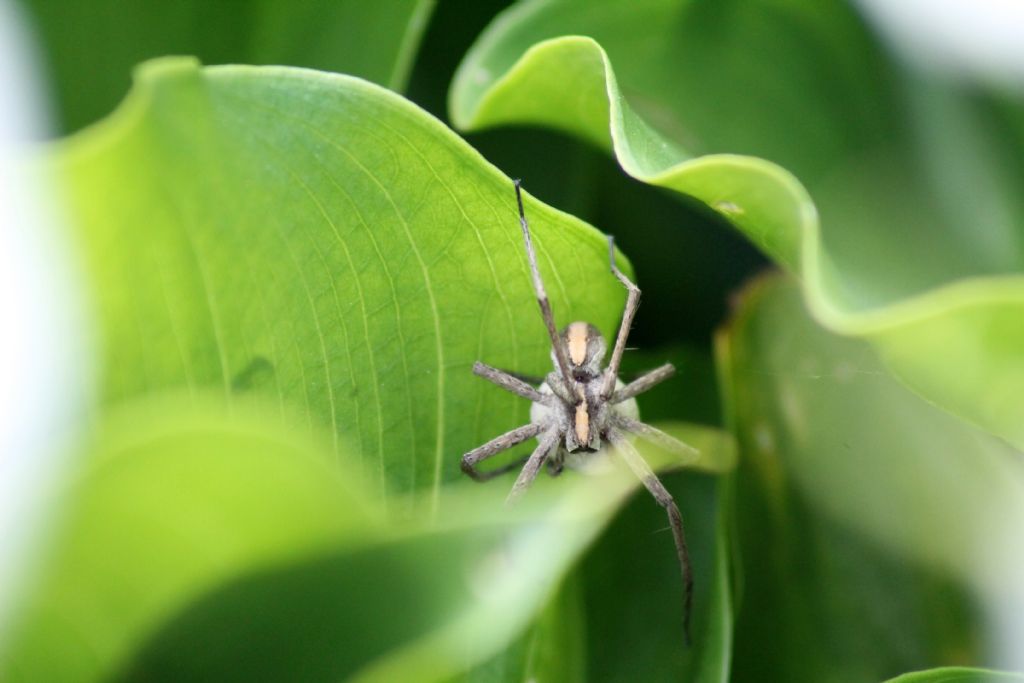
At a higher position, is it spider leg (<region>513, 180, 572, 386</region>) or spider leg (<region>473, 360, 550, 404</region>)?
spider leg (<region>513, 180, 572, 386</region>)

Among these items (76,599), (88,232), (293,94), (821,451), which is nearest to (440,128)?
(293,94)

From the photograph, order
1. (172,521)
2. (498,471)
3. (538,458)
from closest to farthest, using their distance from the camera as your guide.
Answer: (172,521), (498,471), (538,458)

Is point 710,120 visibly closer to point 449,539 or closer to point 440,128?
point 440,128

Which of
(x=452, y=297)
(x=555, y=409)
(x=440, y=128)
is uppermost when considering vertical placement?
(x=440, y=128)

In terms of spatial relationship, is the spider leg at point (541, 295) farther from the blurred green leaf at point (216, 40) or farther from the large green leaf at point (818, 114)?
the blurred green leaf at point (216, 40)

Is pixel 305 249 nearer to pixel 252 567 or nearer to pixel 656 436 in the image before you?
pixel 252 567

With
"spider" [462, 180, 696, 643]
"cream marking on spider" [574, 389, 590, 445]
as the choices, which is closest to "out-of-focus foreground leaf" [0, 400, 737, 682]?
"spider" [462, 180, 696, 643]

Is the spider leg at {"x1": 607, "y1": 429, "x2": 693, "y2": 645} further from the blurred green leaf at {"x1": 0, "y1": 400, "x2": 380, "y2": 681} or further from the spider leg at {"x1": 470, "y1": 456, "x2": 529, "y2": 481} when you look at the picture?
the blurred green leaf at {"x1": 0, "y1": 400, "x2": 380, "y2": 681}

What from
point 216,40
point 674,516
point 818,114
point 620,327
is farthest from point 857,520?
point 216,40
